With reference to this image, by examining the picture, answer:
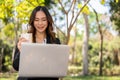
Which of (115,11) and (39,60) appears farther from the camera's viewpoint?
(115,11)

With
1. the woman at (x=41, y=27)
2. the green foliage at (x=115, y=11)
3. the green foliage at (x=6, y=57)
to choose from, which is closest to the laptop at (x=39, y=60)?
the woman at (x=41, y=27)

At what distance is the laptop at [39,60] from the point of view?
2357mm

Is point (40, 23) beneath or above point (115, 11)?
beneath

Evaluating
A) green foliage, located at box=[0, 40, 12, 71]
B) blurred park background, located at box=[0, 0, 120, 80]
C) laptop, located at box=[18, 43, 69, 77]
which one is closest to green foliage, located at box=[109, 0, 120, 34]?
blurred park background, located at box=[0, 0, 120, 80]

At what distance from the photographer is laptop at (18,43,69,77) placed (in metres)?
2.36

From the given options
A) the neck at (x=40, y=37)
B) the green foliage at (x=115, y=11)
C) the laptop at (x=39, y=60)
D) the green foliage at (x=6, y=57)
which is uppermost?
the green foliage at (x=115, y=11)

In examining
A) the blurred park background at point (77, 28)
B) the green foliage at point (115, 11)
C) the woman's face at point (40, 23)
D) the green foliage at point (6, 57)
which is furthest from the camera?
the green foliage at point (6, 57)

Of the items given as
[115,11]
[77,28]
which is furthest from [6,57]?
[77,28]

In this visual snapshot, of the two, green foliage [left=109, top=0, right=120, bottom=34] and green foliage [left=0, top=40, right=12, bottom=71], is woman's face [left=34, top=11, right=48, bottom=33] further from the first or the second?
green foliage [left=0, top=40, right=12, bottom=71]

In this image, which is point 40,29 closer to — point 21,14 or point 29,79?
point 29,79

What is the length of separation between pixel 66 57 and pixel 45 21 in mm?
333

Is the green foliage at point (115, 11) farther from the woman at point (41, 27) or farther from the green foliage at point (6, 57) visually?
the woman at point (41, 27)

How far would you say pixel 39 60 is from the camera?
7.77 feet

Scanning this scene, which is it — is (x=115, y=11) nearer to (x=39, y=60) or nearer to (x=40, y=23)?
(x=40, y=23)
